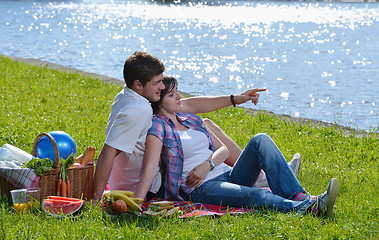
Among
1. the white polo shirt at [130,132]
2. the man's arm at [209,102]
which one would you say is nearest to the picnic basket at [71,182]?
the white polo shirt at [130,132]

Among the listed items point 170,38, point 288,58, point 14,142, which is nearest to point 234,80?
point 288,58

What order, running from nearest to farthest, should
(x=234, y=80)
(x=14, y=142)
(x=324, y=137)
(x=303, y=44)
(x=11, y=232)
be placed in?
(x=11, y=232) → (x=14, y=142) → (x=324, y=137) → (x=234, y=80) → (x=303, y=44)

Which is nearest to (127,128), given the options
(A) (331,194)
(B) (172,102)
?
(B) (172,102)

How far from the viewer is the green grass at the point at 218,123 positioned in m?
4.39

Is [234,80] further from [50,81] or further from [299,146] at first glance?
[299,146]

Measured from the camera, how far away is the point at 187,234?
4.36m

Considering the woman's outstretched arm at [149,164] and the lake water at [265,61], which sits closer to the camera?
the woman's outstretched arm at [149,164]

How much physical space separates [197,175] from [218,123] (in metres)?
4.87

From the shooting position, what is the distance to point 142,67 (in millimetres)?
4965

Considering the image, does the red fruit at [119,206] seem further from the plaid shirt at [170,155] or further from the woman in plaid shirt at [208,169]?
the plaid shirt at [170,155]

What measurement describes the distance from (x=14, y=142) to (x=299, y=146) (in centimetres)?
427

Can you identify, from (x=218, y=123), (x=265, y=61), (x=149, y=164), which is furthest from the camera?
(x=265, y=61)

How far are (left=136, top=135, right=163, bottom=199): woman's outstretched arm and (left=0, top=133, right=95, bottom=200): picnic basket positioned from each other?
0.58 metres

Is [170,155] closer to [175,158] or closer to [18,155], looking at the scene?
[175,158]
